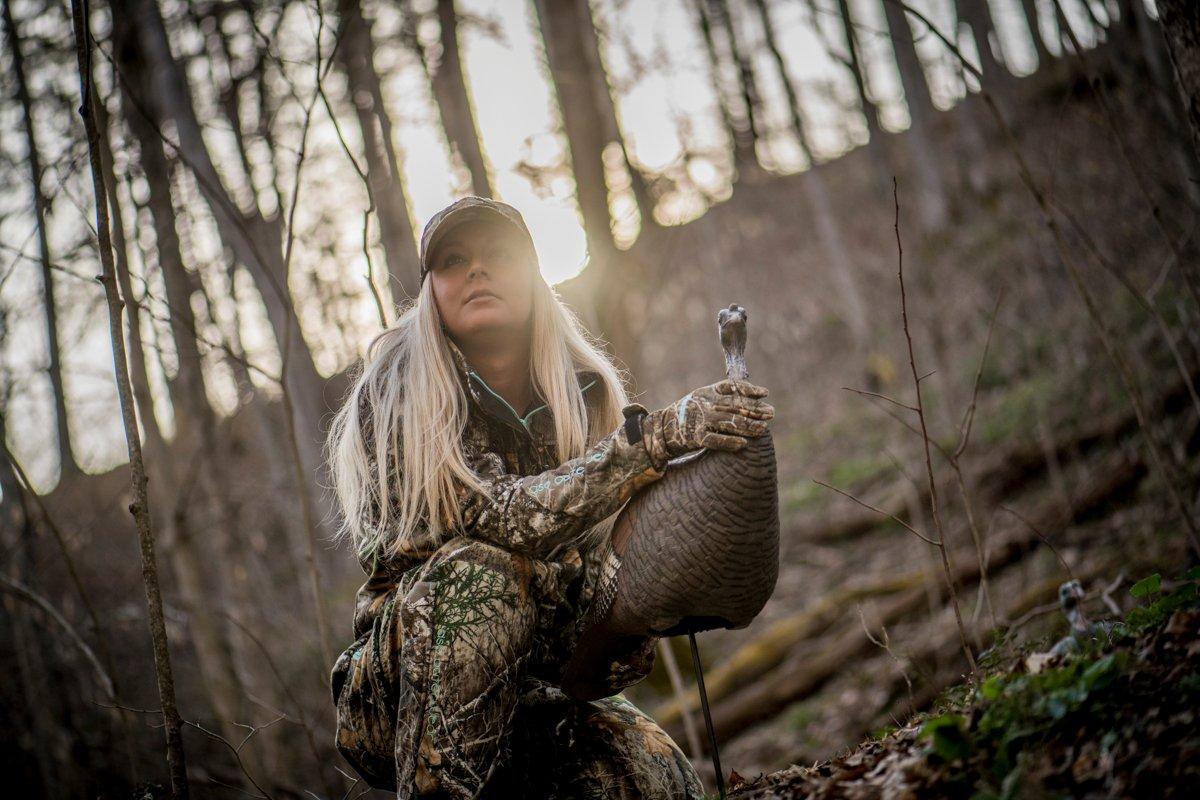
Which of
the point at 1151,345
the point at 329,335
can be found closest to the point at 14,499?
the point at 329,335

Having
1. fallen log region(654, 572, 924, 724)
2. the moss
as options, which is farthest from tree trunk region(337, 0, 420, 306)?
the moss

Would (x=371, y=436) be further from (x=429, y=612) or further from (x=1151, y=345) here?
(x=1151, y=345)

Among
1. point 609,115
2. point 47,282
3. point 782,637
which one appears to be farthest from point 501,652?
point 47,282

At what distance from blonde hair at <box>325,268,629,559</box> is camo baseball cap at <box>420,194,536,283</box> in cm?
13

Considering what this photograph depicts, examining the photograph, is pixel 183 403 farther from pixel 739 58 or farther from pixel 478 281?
pixel 739 58

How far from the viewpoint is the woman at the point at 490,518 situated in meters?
2.18

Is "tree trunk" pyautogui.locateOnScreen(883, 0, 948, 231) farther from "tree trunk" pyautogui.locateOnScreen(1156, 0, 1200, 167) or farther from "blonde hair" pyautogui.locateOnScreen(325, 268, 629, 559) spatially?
"blonde hair" pyautogui.locateOnScreen(325, 268, 629, 559)

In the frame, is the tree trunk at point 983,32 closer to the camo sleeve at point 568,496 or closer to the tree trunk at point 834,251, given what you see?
the tree trunk at point 834,251

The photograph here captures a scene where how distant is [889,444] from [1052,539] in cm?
345

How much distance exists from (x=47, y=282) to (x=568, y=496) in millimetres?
9272

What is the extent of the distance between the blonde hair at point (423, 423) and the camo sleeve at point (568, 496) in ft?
0.30

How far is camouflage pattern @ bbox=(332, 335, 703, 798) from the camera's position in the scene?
2172mm

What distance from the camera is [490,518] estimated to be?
232 centimetres

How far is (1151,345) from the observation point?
730 centimetres
